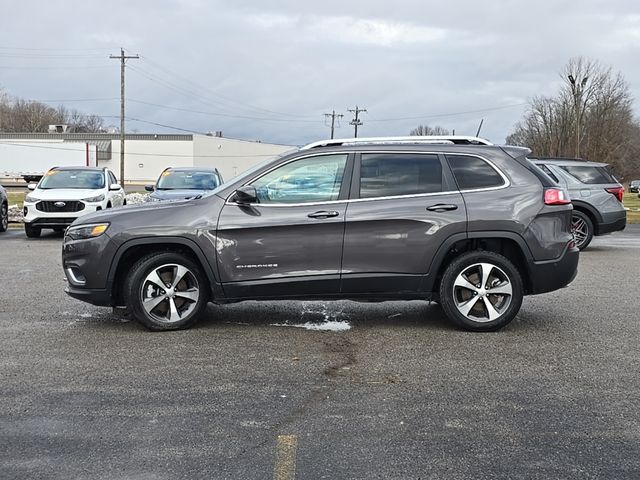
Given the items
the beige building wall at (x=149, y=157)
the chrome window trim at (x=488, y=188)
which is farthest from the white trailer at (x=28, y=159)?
the chrome window trim at (x=488, y=188)

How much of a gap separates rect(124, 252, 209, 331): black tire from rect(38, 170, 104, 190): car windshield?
9.62 m

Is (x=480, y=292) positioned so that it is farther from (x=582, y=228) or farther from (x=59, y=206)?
(x=59, y=206)

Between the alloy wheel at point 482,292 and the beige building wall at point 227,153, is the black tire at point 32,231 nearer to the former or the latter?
the alloy wheel at point 482,292

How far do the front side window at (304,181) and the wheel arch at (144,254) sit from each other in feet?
2.62

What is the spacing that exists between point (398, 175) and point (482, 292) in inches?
54.4

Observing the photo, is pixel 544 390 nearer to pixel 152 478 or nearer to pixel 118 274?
pixel 152 478

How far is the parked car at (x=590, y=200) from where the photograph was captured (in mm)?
12500

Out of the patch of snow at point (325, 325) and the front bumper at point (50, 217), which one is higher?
the front bumper at point (50, 217)

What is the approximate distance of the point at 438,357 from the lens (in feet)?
17.6

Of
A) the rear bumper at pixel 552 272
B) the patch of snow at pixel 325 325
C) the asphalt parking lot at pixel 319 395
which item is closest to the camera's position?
the asphalt parking lot at pixel 319 395

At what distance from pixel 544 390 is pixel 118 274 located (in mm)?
3960

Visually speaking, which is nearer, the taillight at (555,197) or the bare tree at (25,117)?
the taillight at (555,197)

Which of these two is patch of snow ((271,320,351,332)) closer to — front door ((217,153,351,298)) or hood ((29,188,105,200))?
front door ((217,153,351,298))

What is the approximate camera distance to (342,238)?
5992mm
